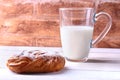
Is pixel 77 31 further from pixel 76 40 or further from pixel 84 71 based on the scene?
pixel 84 71

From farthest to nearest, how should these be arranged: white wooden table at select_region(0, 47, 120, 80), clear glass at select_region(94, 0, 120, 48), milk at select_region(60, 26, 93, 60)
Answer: clear glass at select_region(94, 0, 120, 48)
milk at select_region(60, 26, 93, 60)
white wooden table at select_region(0, 47, 120, 80)

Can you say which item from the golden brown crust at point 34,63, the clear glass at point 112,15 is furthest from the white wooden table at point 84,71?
the clear glass at point 112,15

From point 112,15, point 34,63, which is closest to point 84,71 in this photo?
point 34,63

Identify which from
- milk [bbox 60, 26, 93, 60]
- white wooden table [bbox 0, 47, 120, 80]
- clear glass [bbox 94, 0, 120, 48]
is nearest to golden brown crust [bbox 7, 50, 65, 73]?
white wooden table [bbox 0, 47, 120, 80]

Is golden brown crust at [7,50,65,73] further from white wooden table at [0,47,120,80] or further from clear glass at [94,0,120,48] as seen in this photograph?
clear glass at [94,0,120,48]

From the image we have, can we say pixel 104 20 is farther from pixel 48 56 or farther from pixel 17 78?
pixel 17 78

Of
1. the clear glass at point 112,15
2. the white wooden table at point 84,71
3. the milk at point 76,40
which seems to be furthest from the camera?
the clear glass at point 112,15

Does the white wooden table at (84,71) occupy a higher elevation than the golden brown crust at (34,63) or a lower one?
lower

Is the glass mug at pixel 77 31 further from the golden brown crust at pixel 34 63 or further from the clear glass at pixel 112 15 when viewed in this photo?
the clear glass at pixel 112 15
